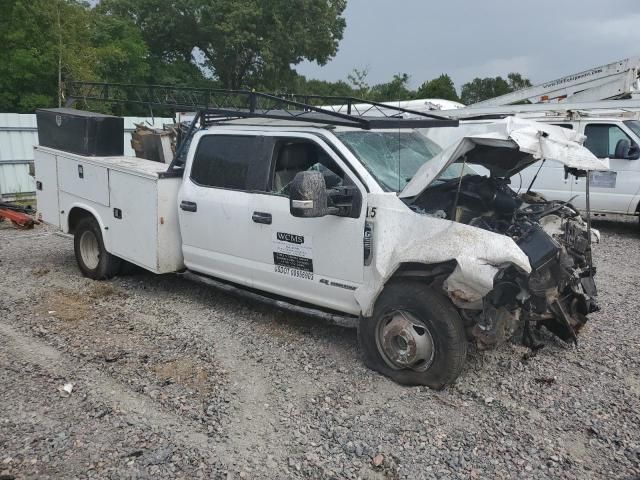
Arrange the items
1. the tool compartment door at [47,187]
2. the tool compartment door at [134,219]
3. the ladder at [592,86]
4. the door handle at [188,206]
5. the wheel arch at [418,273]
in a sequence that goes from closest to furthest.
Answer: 1. the wheel arch at [418,273]
2. the door handle at [188,206]
3. the tool compartment door at [134,219]
4. the tool compartment door at [47,187]
5. the ladder at [592,86]

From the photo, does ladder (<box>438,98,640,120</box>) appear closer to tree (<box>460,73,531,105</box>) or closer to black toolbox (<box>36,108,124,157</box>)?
black toolbox (<box>36,108,124,157</box>)

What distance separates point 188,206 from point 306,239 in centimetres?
150

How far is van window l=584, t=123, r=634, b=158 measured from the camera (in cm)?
991

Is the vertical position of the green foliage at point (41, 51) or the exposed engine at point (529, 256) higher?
the green foliage at point (41, 51)

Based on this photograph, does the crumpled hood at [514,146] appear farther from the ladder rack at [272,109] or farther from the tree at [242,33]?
the tree at [242,33]

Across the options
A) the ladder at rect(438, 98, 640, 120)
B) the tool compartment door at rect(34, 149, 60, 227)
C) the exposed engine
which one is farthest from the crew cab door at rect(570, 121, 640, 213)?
the tool compartment door at rect(34, 149, 60, 227)

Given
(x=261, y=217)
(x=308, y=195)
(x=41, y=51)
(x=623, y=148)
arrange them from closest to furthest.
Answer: (x=308, y=195), (x=261, y=217), (x=623, y=148), (x=41, y=51)

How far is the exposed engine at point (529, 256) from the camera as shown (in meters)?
3.93

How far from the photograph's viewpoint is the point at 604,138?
10.0 m

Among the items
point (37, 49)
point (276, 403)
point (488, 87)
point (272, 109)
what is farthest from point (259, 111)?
point (488, 87)

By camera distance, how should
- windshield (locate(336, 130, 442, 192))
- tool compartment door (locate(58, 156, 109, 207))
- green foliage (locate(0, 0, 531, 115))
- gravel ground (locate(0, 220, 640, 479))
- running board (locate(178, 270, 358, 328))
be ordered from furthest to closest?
green foliage (locate(0, 0, 531, 115))
tool compartment door (locate(58, 156, 109, 207))
running board (locate(178, 270, 358, 328))
windshield (locate(336, 130, 442, 192))
gravel ground (locate(0, 220, 640, 479))

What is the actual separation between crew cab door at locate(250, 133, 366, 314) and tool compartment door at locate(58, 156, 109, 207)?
217 centimetres

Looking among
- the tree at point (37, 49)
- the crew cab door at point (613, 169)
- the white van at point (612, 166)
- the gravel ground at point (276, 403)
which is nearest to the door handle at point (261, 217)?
the gravel ground at point (276, 403)

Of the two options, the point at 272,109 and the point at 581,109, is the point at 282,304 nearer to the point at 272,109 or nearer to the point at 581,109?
the point at 272,109
